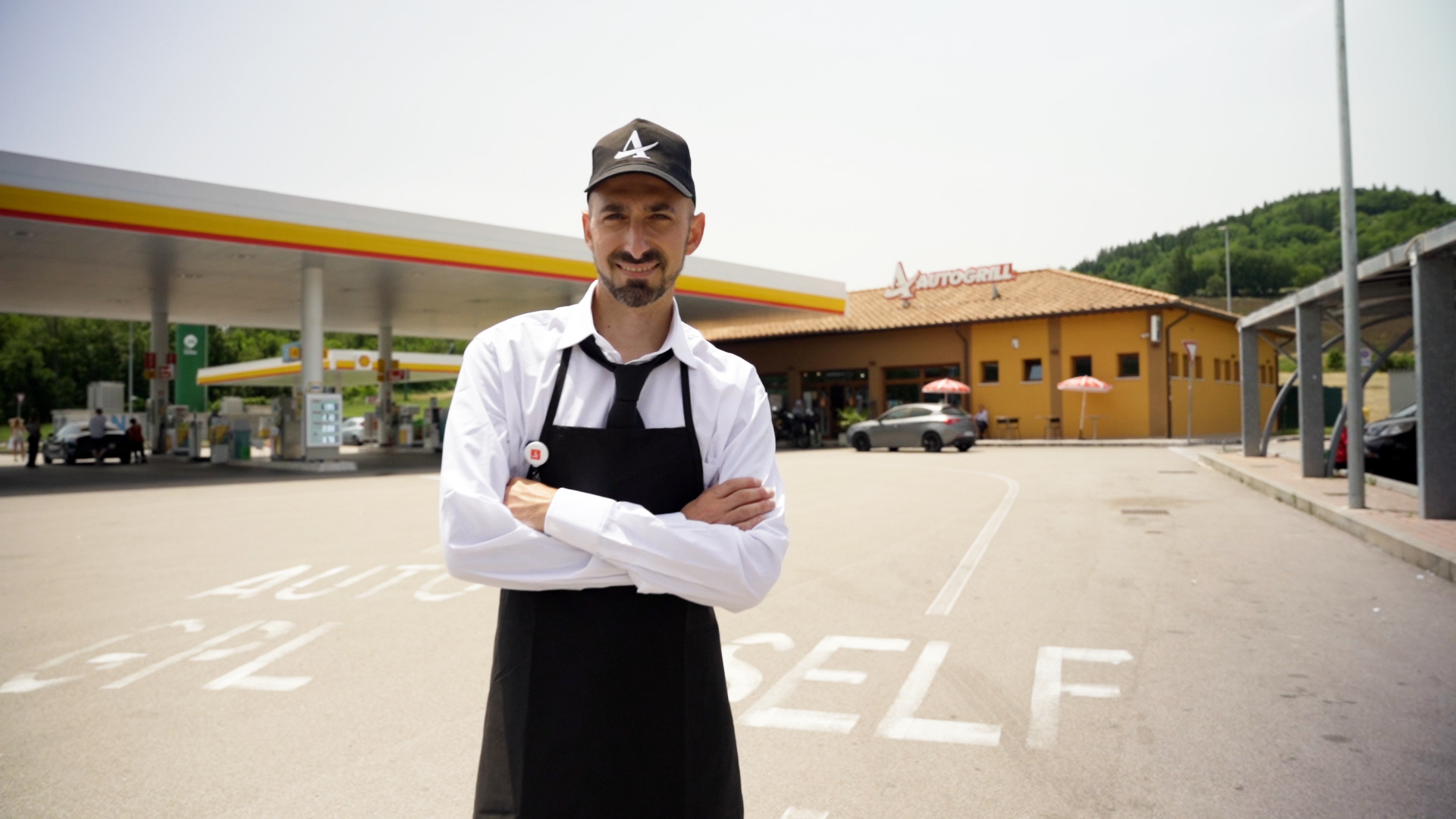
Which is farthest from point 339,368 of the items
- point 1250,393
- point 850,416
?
point 1250,393

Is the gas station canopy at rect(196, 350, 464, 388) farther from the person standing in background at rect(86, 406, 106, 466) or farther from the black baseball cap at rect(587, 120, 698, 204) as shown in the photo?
the black baseball cap at rect(587, 120, 698, 204)

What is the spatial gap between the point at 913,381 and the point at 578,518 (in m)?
37.3

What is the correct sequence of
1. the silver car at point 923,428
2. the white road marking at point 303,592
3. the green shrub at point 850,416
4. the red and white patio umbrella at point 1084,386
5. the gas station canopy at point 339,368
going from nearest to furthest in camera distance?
the white road marking at point 303,592 → the silver car at point 923,428 → the red and white patio umbrella at point 1084,386 → the green shrub at point 850,416 → the gas station canopy at point 339,368

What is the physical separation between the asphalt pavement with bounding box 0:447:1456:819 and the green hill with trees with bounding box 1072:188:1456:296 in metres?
79.8

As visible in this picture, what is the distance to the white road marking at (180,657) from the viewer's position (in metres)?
5.01

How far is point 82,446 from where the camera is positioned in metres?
29.2

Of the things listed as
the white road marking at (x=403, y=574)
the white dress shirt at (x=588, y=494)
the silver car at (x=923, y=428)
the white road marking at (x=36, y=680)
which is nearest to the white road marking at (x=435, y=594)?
the white road marking at (x=403, y=574)

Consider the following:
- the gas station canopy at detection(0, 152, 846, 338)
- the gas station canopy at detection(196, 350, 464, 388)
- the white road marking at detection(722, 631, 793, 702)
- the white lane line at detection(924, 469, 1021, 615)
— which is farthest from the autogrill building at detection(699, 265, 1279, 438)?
the white road marking at detection(722, 631, 793, 702)

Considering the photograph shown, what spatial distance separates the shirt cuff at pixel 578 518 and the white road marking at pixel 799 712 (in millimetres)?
2754

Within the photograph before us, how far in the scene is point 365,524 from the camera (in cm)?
1152

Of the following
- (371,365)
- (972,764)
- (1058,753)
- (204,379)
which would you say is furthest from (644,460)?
(204,379)

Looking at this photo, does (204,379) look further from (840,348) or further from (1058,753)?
(1058,753)

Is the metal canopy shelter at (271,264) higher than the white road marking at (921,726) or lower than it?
higher

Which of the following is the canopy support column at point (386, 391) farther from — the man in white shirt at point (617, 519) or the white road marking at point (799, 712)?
the man in white shirt at point (617, 519)
